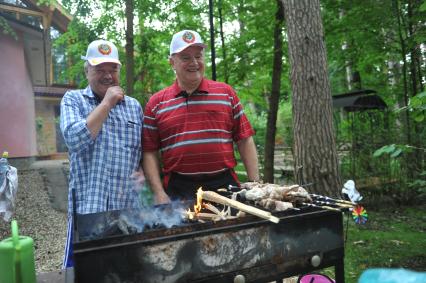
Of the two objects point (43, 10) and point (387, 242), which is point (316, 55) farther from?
point (43, 10)

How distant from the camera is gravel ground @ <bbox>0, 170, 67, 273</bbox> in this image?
17.6 feet

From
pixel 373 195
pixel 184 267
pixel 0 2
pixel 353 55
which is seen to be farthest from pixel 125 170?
pixel 0 2

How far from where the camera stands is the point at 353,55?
8.97 metres

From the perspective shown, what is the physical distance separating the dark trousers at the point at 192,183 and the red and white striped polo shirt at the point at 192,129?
53mm

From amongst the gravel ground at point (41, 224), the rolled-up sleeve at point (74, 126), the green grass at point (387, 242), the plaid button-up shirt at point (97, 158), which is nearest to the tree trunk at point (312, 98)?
the green grass at point (387, 242)

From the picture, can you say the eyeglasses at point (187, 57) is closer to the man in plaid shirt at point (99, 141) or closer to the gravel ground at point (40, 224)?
the man in plaid shirt at point (99, 141)

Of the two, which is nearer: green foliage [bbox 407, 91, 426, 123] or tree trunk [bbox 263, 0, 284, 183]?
green foliage [bbox 407, 91, 426, 123]

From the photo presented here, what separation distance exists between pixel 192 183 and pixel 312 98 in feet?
9.77

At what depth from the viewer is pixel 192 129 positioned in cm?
286

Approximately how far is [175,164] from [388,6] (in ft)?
20.5

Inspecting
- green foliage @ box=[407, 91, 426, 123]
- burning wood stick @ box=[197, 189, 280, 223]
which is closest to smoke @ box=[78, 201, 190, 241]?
burning wood stick @ box=[197, 189, 280, 223]

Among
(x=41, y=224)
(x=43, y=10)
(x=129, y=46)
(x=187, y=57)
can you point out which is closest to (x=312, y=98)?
(x=187, y=57)

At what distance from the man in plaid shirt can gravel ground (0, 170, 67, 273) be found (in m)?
2.87

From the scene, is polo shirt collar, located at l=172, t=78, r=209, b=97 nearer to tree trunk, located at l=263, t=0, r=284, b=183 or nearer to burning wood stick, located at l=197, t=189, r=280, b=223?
burning wood stick, located at l=197, t=189, r=280, b=223
